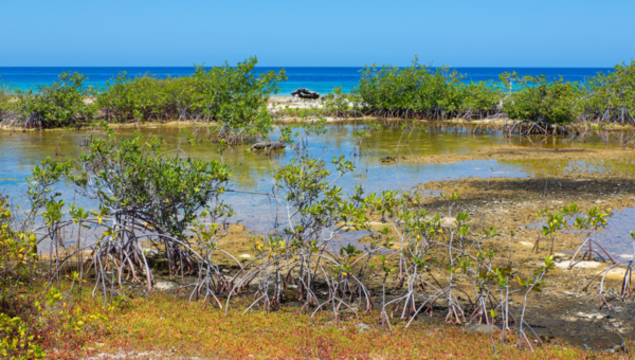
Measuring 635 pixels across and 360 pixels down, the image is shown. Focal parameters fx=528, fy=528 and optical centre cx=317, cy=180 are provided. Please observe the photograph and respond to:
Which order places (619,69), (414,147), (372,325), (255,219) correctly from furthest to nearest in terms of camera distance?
(619,69) < (414,147) < (255,219) < (372,325)

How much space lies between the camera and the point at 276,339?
5176 millimetres

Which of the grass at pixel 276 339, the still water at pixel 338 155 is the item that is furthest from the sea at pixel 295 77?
the grass at pixel 276 339

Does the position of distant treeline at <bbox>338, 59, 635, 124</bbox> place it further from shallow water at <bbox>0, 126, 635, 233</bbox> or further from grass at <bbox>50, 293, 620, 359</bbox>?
grass at <bbox>50, 293, 620, 359</bbox>

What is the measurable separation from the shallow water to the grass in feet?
10.1

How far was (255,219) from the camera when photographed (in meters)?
9.94

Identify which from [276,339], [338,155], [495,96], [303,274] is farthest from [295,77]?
[276,339]

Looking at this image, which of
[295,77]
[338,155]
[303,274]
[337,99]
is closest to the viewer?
[303,274]

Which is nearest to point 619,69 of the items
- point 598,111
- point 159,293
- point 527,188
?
point 598,111

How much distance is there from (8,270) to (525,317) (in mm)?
5501

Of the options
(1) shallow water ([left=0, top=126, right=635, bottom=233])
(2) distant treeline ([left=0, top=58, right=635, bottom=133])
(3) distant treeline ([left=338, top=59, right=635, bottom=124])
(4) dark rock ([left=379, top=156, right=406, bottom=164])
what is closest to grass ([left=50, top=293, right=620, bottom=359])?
(1) shallow water ([left=0, top=126, right=635, bottom=233])

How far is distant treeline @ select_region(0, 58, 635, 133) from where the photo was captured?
784 inches

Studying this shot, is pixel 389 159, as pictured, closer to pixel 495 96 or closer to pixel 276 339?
pixel 276 339

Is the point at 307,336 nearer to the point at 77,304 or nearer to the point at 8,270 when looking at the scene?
the point at 77,304

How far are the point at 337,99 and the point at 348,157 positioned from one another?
12.8m
